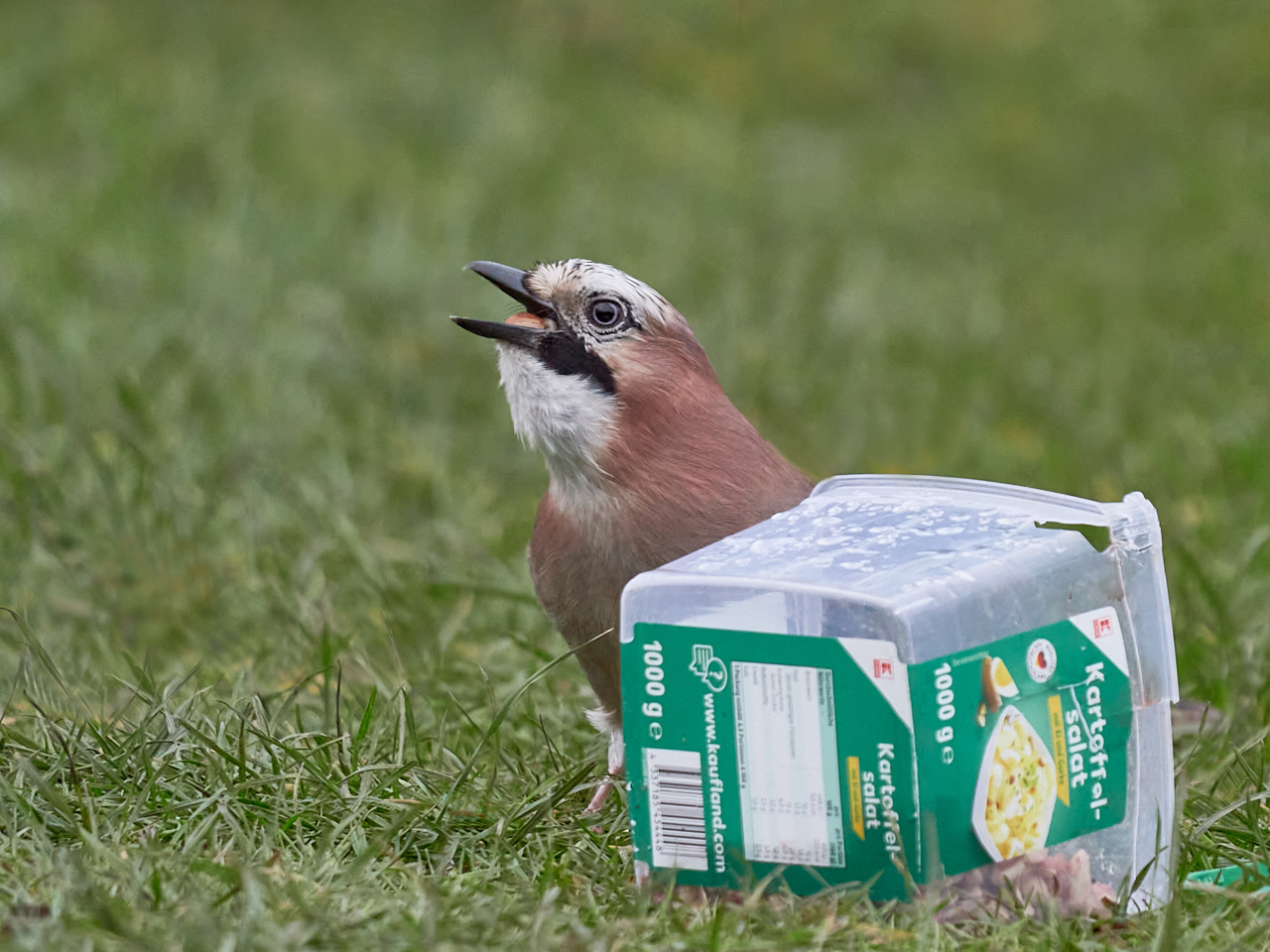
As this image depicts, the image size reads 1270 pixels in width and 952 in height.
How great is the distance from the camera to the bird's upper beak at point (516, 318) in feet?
8.99

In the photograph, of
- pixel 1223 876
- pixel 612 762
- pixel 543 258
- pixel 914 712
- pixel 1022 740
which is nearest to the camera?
pixel 914 712

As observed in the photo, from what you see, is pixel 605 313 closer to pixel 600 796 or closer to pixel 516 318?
pixel 516 318

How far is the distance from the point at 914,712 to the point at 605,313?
0.94 metres

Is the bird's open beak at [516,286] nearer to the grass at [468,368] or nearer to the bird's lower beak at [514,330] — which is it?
the bird's lower beak at [514,330]

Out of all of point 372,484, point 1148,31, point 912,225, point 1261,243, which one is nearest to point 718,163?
point 912,225

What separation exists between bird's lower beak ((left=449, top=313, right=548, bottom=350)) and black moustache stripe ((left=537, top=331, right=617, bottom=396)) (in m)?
0.01

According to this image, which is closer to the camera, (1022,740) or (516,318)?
(1022,740)

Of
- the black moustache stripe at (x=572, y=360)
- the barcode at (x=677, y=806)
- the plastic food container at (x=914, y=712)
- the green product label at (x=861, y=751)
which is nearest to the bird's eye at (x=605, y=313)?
the black moustache stripe at (x=572, y=360)

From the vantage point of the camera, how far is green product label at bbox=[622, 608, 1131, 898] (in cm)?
217

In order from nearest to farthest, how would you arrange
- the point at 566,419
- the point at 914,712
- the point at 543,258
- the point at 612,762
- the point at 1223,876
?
the point at 914,712 → the point at 1223,876 → the point at 566,419 → the point at 612,762 → the point at 543,258

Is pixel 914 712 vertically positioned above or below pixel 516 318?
below

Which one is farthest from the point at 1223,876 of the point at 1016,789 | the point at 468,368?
the point at 468,368

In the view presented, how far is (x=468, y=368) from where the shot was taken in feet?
18.4

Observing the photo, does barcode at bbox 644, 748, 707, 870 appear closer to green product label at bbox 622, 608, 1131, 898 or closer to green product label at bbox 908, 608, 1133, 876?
green product label at bbox 622, 608, 1131, 898
